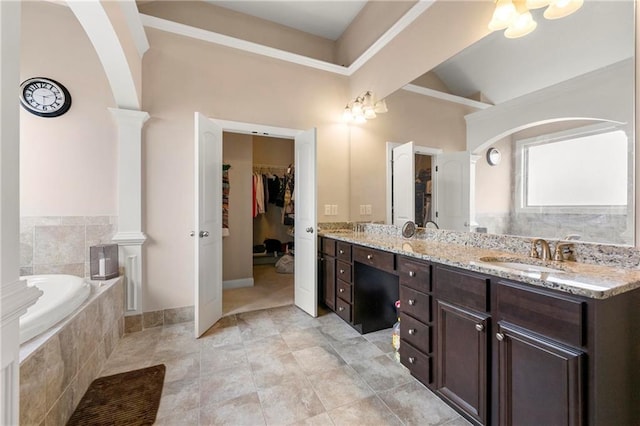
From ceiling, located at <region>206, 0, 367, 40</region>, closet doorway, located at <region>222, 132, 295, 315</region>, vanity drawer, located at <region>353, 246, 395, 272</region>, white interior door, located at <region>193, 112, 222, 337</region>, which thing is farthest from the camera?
closet doorway, located at <region>222, 132, 295, 315</region>

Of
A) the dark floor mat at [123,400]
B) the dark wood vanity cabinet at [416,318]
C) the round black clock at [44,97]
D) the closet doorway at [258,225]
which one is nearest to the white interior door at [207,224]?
the closet doorway at [258,225]

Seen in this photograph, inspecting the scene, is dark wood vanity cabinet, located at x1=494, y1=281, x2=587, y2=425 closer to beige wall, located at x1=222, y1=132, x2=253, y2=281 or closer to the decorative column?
the decorative column

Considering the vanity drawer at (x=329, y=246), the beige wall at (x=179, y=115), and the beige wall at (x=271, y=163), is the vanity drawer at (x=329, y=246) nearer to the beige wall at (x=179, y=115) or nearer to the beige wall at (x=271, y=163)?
the beige wall at (x=179, y=115)

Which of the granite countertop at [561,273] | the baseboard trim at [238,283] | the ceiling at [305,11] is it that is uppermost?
the ceiling at [305,11]

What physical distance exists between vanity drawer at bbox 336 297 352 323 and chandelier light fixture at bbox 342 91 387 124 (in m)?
2.10

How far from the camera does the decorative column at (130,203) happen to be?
2418 mm

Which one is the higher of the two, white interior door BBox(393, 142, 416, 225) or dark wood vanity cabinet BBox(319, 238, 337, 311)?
white interior door BBox(393, 142, 416, 225)

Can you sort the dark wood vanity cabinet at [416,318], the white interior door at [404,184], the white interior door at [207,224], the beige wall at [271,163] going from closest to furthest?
the dark wood vanity cabinet at [416,318] → the white interior door at [207,224] → the white interior door at [404,184] → the beige wall at [271,163]

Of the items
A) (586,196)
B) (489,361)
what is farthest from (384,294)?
(586,196)

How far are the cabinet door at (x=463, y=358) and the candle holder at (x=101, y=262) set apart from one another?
8.82 feet

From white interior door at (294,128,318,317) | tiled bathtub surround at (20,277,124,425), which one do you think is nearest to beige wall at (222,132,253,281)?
white interior door at (294,128,318,317)

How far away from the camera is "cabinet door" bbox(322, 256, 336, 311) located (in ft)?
Answer: 8.96

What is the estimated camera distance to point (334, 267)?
2719 millimetres

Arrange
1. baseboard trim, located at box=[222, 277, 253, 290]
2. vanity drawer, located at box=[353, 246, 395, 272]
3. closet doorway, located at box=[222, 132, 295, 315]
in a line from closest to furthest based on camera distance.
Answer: vanity drawer, located at box=[353, 246, 395, 272] < closet doorway, located at box=[222, 132, 295, 315] < baseboard trim, located at box=[222, 277, 253, 290]
